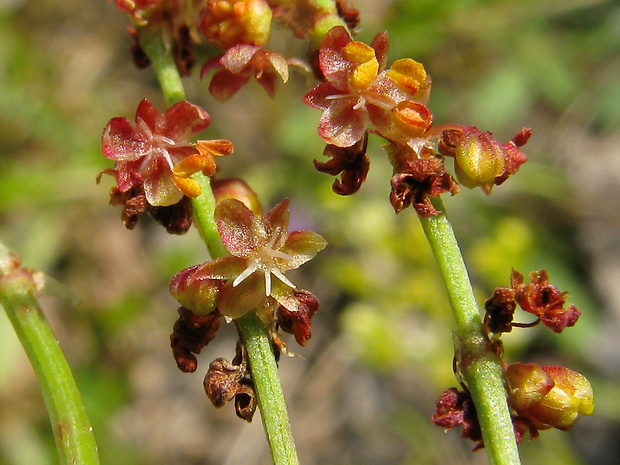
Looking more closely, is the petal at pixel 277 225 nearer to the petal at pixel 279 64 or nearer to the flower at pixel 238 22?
the petal at pixel 279 64

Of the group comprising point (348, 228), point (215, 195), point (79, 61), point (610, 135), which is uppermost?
point (79, 61)

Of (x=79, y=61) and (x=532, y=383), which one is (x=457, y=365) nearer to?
(x=532, y=383)

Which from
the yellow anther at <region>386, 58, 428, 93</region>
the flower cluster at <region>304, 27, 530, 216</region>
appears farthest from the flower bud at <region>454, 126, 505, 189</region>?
the yellow anther at <region>386, 58, 428, 93</region>

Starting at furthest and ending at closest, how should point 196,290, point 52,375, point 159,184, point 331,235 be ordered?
point 331,235
point 52,375
point 159,184
point 196,290

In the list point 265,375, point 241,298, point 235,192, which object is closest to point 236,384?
point 265,375

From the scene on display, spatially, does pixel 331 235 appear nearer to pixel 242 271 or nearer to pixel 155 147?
pixel 155 147

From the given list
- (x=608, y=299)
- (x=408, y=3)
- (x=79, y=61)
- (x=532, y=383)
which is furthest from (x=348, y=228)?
(x=532, y=383)
